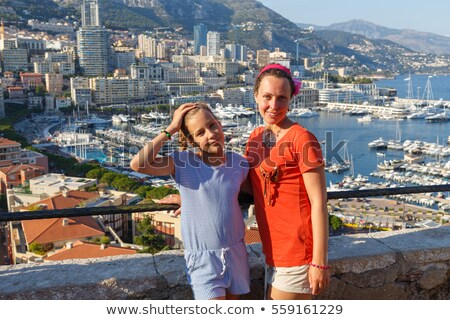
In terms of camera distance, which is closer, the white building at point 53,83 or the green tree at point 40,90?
the green tree at point 40,90

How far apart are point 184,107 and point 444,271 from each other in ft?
2.45

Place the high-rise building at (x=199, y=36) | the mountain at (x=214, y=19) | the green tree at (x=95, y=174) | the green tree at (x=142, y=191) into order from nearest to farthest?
the green tree at (x=142, y=191), the green tree at (x=95, y=174), the high-rise building at (x=199, y=36), the mountain at (x=214, y=19)

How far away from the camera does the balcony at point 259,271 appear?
1.02 metres

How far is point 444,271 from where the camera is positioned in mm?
1250

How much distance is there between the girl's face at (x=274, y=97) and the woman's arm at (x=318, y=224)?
0.40 feet

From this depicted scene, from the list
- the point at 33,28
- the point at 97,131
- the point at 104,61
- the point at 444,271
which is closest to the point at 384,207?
the point at 444,271

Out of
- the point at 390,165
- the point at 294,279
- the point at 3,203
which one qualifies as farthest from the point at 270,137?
the point at 390,165

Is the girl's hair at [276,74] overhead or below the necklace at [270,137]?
overhead

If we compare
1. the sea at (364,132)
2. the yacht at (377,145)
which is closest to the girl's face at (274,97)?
the sea at (364,132)

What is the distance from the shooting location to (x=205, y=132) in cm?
96

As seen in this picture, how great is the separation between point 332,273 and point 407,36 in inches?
6907

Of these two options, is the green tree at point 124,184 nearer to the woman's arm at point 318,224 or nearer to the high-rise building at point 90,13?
the woman's arm at point 318,224

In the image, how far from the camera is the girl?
36.2 inches

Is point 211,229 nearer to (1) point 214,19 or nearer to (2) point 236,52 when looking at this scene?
(2) point 236,52
